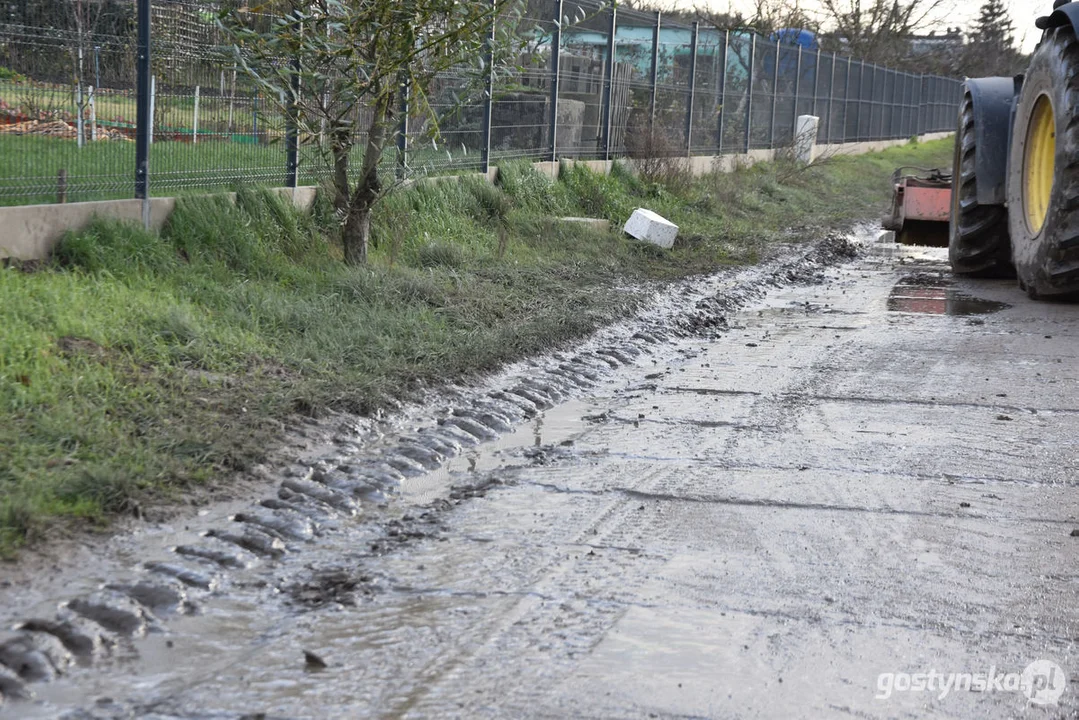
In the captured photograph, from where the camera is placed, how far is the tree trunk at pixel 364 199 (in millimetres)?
8453

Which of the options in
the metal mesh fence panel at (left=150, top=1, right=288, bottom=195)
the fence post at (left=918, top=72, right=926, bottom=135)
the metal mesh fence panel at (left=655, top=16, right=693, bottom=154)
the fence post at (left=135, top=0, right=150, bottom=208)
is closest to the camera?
the fence post at (left=135, top=0, right=150, bottom=208)

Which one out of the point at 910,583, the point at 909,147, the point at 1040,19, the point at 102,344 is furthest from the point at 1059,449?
the point at 909,147

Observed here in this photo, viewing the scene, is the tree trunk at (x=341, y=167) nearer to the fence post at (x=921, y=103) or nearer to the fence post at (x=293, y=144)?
the fence post at (x=293, y=144)

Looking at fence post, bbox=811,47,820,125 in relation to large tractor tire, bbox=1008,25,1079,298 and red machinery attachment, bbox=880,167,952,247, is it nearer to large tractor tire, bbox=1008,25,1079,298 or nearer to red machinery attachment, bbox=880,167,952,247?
red machinery attachment, bbox=880,167,952,247

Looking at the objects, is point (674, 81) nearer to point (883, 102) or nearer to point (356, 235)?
Result: point (356, 235)

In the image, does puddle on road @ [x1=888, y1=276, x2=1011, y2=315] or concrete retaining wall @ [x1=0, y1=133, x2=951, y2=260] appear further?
puddle on road @ [x1=888, y1=276, x2=1011, y2=315]

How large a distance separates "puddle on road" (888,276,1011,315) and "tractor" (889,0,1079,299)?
345mm

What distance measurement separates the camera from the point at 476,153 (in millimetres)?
12438

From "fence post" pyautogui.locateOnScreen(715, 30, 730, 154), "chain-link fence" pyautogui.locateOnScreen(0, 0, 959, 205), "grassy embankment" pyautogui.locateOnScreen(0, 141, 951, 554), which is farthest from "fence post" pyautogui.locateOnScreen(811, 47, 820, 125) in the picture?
"grassy embankment" pyautogui.locateOnScreen(0, 141, 951, 554)

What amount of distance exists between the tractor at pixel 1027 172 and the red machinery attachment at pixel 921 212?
2.60ft

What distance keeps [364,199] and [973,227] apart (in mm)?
5651

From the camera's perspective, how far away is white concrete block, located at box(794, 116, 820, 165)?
79.5 feet

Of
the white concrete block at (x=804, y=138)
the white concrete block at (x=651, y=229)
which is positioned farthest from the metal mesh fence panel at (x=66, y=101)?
the white concrete block at (x=804, y=138)

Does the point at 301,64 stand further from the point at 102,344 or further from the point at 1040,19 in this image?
the point at 1040,19
